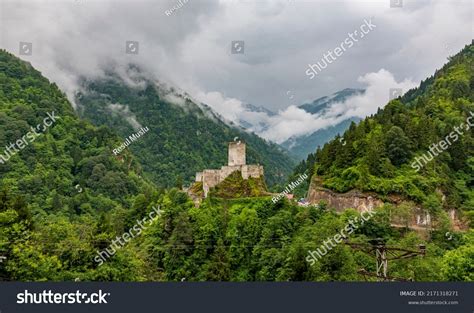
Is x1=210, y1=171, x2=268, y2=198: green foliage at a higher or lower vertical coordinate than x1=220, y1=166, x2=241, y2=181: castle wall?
lower

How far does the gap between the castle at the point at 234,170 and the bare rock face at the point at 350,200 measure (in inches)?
365

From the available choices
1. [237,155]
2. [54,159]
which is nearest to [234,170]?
[237,155]

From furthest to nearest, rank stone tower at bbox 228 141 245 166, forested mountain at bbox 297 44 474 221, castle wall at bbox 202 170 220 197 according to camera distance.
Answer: stone tower at bbox 228 141 245 166 < castle wall at bbox 202 170 220 197 < forested mountain at bbox 297 44 474 221

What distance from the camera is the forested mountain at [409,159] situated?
70562mm

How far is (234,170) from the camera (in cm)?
7581

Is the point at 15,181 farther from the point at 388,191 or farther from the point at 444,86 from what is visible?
the point at 444,86

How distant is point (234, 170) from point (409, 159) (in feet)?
71.5

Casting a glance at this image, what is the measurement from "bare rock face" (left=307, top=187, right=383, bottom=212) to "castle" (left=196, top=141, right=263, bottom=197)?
9276 mm

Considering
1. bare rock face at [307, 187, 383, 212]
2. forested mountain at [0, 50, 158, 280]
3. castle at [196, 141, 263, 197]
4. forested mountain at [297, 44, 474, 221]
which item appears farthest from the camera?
forested mountain at [0, 50, 158, 280]

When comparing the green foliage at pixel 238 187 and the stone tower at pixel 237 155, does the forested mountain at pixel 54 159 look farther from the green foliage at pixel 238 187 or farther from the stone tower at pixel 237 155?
the stone tower at pixel 237 155

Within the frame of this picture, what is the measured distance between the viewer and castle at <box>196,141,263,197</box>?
75.9 meters

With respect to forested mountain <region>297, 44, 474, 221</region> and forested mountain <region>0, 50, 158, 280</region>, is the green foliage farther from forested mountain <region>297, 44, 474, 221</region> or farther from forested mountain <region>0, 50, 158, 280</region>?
forested mountain <region>0, 50, 158, 280</region>

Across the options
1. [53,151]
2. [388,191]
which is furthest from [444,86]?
[53,151]

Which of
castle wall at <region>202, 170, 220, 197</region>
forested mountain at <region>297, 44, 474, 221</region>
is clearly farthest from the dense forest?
castle wall at <region>202, 170, 220, 197</region>
